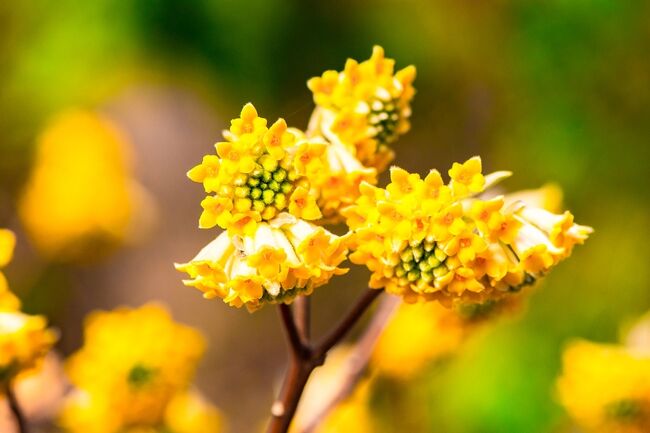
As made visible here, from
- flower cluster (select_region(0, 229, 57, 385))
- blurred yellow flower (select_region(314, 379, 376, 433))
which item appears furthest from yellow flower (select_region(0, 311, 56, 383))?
blurred yellow flower (select_region(314, 379, 376, 433))

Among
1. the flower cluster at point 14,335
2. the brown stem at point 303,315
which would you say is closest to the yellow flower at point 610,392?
the brown stem at point 303,315

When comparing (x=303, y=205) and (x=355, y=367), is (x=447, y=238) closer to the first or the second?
(x=303, y=205)

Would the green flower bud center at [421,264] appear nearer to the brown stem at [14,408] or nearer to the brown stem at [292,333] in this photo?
the brown stem at [292,333]

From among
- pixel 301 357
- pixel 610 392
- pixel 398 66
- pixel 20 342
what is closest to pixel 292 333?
pixel 301 357

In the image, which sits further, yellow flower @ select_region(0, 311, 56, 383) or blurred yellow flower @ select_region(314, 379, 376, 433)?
blurred yellow flower @ select_region(314, 379, 376, 433)

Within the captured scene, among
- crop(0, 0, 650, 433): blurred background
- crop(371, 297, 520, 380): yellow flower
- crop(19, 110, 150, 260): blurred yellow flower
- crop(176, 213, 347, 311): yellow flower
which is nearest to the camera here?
crop(176, 213, 347, 311): yellow flower

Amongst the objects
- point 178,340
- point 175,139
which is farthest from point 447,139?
point 175,139

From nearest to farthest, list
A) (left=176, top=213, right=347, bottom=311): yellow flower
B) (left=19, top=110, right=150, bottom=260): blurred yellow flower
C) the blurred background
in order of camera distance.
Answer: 1. (left=176, top=213, right=347, bottom=311): yellow flower
2. (left=19, top=110, right=150, bottom=260): blurred yellow flower
3. the blurred background

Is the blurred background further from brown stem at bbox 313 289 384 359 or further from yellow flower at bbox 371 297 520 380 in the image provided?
brown stem at bbox 313 289 384 359
